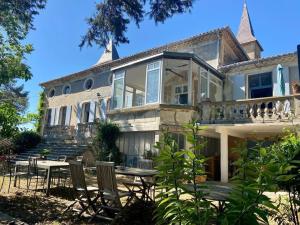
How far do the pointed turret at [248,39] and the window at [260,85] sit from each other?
9990 millimetres

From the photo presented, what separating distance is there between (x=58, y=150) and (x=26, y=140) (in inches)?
144

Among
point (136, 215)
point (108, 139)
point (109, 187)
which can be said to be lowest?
point (136, 215)

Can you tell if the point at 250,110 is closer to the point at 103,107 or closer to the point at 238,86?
the point at 238,86

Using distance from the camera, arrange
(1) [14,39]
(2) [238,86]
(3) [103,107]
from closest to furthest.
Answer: (1) [14,39]
(2) [238,86]
(3) [103,107]

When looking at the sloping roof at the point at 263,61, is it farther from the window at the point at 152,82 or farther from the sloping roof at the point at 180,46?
the window at the point at 152,82

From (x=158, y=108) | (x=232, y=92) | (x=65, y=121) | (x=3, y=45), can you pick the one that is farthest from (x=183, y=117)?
(x=65, y=121)

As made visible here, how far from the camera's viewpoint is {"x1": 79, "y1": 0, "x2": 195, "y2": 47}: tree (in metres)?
8.47

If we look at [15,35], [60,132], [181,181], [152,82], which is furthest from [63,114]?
[181,181]

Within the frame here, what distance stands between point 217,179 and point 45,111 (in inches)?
690

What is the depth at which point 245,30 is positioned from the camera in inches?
1010

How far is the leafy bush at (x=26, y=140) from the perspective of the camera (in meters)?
18.3

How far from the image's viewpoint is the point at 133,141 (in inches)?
529

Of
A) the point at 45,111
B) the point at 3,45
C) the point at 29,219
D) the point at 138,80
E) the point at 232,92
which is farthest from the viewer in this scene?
the point at 45,111

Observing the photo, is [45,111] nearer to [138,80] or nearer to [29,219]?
[138,80]
